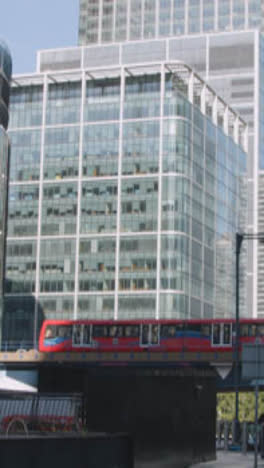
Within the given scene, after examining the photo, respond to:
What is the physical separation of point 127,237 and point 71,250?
26.9 ft

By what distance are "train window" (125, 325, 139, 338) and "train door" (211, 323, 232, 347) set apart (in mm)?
5641

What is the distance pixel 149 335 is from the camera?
227 feet

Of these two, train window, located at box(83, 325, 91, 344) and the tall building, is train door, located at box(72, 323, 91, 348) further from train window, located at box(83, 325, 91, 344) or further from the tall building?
the tall building

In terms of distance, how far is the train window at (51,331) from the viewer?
237ft

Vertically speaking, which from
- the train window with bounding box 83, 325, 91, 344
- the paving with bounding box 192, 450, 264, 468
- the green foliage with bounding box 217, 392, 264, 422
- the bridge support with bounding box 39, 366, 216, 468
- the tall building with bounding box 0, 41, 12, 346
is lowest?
the green foliage with bounding box 217, 392, 264, 422

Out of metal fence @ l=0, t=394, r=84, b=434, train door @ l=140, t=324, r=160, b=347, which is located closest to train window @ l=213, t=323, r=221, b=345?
train door @ l=140, t=324, r=160, b=347

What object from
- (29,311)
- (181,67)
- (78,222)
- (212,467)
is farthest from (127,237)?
(212,467)

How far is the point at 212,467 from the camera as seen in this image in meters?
26.9

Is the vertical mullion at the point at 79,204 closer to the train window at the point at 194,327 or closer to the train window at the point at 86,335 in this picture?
the train window at the point at 86,335

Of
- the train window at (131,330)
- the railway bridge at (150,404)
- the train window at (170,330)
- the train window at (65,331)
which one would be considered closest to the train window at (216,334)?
the train window at (170,330)

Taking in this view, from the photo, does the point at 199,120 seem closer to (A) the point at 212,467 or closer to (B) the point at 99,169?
(B) the point at 99,169

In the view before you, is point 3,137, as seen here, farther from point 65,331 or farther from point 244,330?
point 244,330

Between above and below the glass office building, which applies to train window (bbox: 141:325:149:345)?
below

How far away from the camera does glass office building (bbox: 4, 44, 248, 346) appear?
13362 centimetres
